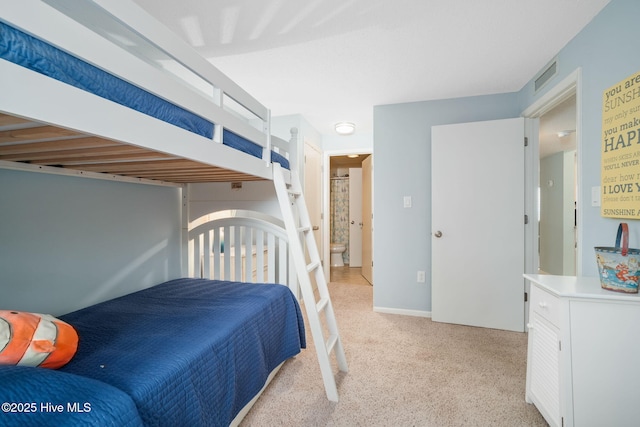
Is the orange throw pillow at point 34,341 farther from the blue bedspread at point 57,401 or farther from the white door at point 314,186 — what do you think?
the white door at point 314,186

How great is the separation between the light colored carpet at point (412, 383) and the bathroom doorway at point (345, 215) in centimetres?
261

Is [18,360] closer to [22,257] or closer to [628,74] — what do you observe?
[22,257]

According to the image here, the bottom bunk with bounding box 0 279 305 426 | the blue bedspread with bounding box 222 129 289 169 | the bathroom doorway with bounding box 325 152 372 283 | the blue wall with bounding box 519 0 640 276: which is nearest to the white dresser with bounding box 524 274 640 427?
the blue wall with bounding box 519 0 640 276

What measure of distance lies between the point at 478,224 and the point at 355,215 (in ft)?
9.35

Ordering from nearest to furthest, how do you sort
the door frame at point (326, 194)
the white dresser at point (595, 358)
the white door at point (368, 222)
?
the white dresser at point (595, 358), the door frame at point (326, 194), the white door at point (368, 222)

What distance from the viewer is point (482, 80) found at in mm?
2424

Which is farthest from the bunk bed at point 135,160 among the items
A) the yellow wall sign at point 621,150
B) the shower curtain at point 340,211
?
the shower curtain at point 340,211

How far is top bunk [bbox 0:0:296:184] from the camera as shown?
604mm

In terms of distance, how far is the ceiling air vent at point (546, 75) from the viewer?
205 centimetres

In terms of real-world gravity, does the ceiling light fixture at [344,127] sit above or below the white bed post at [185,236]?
above

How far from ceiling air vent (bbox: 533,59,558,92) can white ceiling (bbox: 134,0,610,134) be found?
62mm

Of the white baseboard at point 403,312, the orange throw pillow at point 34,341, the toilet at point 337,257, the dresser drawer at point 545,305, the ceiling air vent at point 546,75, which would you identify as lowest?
the white baseboard at point 403,312

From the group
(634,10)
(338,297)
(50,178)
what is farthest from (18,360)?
(338,297)

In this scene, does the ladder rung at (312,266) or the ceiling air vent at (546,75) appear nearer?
the ladder rung at (312,266)
